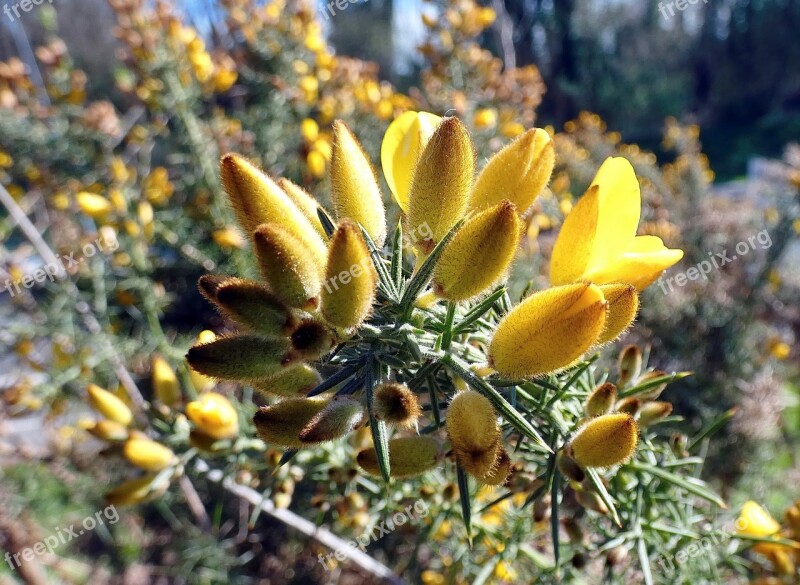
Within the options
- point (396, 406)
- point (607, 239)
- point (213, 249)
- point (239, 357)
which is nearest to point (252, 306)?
point (239, 357)

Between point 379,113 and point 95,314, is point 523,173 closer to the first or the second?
point 379,113

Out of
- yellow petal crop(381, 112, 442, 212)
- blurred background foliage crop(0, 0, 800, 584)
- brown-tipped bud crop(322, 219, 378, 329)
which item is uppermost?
yellow petal crop(381, 112, 442, 212)

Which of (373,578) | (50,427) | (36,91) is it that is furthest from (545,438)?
(36,91)

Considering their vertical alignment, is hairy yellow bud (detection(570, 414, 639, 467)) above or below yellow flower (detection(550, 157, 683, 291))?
below

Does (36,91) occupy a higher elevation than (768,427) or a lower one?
higher

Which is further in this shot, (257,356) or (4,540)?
(4,540)

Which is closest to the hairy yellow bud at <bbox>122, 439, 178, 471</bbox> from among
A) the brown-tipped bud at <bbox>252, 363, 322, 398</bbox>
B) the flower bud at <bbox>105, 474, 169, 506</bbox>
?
the flower bud at <bbox>105, 474, 169, 506</bbox>

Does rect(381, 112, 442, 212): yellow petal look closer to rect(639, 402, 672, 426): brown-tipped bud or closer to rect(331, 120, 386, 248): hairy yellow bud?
rect(331, 120, 386, 248): hairy yellow bud
